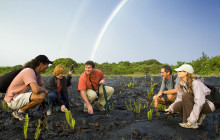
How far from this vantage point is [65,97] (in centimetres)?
428

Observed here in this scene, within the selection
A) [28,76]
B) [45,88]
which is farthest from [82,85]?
[28,76]

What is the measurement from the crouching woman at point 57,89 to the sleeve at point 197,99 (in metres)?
2.71

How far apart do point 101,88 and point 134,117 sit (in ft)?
4.01

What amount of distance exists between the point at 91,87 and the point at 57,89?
34.0 inches

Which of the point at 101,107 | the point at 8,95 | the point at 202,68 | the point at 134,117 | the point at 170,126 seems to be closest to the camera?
the point at 170,126

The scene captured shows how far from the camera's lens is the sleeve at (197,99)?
9.12ft

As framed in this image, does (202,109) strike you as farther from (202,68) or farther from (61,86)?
(202,68)

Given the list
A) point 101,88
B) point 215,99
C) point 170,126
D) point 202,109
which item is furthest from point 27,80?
point 215,99

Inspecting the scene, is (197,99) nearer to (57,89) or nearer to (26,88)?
(57,89)

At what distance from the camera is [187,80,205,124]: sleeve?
9.12 feet

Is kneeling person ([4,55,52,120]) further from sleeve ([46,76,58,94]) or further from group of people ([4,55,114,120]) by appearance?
sleeve ([46,76,58,94])

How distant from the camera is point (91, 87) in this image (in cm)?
449

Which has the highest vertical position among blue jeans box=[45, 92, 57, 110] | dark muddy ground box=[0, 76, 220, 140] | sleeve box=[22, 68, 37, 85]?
sleeve box=[22, 68, 37, 85]

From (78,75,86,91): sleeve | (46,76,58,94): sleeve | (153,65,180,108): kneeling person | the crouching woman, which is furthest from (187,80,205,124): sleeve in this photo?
(46,76,58,94): sleeve
